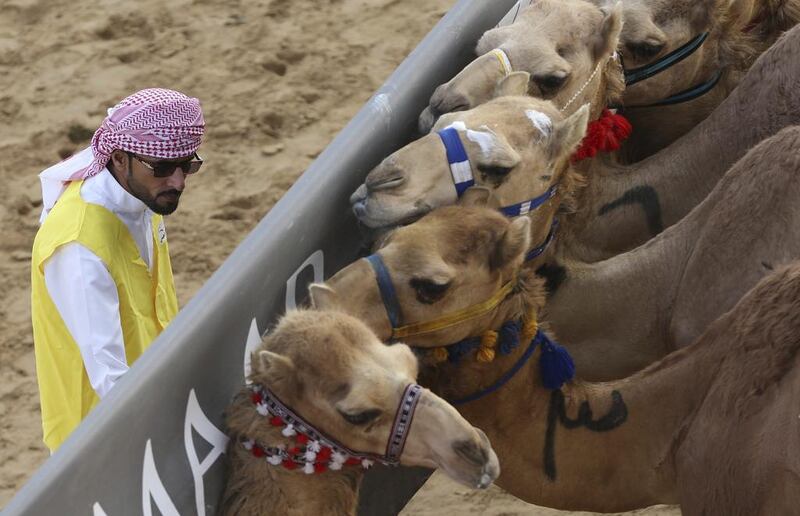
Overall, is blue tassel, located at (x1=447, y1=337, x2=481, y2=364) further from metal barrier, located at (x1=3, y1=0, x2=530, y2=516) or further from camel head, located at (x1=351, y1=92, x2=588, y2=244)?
metal barrier, located at (x1=3, y1=0, x2=530, y2=516)

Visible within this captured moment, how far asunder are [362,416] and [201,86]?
522 cm

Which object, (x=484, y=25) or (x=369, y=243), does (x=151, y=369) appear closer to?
(x=369, y=243)

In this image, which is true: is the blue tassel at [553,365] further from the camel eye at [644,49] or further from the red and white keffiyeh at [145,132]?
the camel eye at [644,49]

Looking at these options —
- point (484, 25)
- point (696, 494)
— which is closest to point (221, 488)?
point (696, 494)

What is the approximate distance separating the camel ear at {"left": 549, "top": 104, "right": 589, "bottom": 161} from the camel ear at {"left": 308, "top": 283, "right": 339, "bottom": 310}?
43.3 inches

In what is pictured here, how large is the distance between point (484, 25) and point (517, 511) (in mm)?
2189

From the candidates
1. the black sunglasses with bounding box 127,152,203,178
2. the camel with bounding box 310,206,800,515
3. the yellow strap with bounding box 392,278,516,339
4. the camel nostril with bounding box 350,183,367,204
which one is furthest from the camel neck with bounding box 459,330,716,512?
the black sunglasses with bounding box 127,152,203,178

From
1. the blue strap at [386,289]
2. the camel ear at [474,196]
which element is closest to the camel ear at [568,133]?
the camel ear at [474,196]

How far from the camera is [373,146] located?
17.0ft

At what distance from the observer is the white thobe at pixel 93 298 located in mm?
4465

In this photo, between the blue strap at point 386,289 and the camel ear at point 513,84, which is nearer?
the blue strap at point 386,289

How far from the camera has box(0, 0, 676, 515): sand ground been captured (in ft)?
25.2

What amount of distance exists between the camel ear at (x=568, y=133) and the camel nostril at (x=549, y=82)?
1.87ft

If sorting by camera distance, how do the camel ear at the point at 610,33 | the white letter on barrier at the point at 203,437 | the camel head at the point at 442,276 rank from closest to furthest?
the white letter on barrier at the point at 203,437, the camel head at the point at 442,276, the camel ear at the point at 610,33
